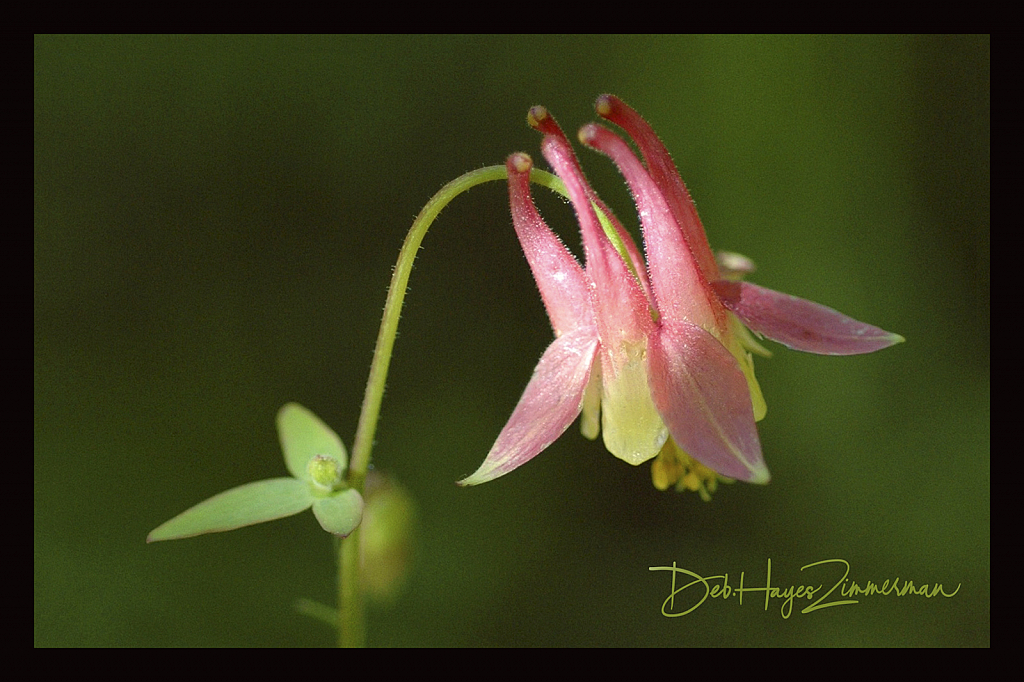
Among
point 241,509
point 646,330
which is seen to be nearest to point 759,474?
point 646,330

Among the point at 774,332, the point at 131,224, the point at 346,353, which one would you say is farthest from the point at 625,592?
the point at 131,224

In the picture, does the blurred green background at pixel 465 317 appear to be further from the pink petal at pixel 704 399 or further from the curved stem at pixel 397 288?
the pink petal at pixel 704 399

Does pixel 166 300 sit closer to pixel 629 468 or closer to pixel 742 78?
pixel 629 468

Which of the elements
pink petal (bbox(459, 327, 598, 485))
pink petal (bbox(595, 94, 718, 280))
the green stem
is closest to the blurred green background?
the green stem

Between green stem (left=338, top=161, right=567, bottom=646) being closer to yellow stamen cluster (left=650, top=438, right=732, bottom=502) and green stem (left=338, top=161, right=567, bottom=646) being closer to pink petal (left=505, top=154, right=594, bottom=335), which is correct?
pink petal (left=505, top=154, right=594, bottom=335)
